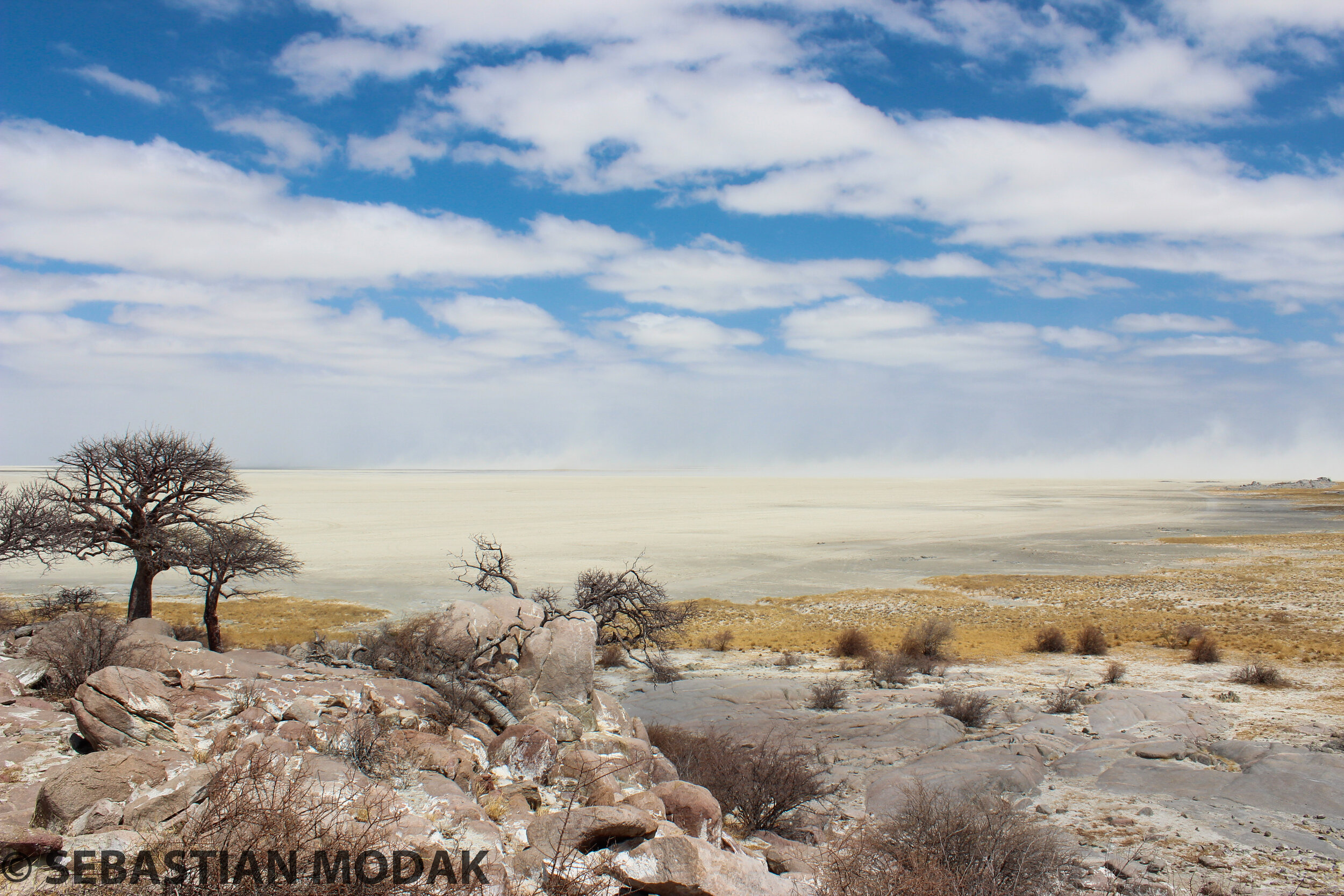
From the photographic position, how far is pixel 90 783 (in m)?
5.90

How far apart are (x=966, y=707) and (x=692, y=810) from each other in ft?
29.4

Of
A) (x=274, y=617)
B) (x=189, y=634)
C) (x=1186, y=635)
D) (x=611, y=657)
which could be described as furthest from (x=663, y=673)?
(x=274, y=617)

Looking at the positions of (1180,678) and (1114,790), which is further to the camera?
(1180,678)

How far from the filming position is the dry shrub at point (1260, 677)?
17.4 metres

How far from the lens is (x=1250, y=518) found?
75.1m

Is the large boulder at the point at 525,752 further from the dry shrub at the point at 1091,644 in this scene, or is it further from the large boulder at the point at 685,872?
the dry shrub at the point at 1091,644

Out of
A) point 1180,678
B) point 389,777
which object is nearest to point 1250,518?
point 1180,678

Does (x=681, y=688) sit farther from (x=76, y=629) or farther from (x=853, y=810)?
(x=76, y=629)

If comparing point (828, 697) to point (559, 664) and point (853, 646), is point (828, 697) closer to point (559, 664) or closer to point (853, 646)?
point (559, 664)

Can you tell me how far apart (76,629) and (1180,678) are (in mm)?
22719

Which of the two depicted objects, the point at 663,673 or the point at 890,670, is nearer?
the point at 890,670

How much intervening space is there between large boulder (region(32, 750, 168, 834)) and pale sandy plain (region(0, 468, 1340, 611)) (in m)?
25.7

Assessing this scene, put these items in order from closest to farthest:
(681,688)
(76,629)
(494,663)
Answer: (76,629), (494,663), (681,688)

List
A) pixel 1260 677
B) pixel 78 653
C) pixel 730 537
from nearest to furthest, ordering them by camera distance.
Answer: pixel 78 653 < pixel 1260 677 < pixel 730 537
